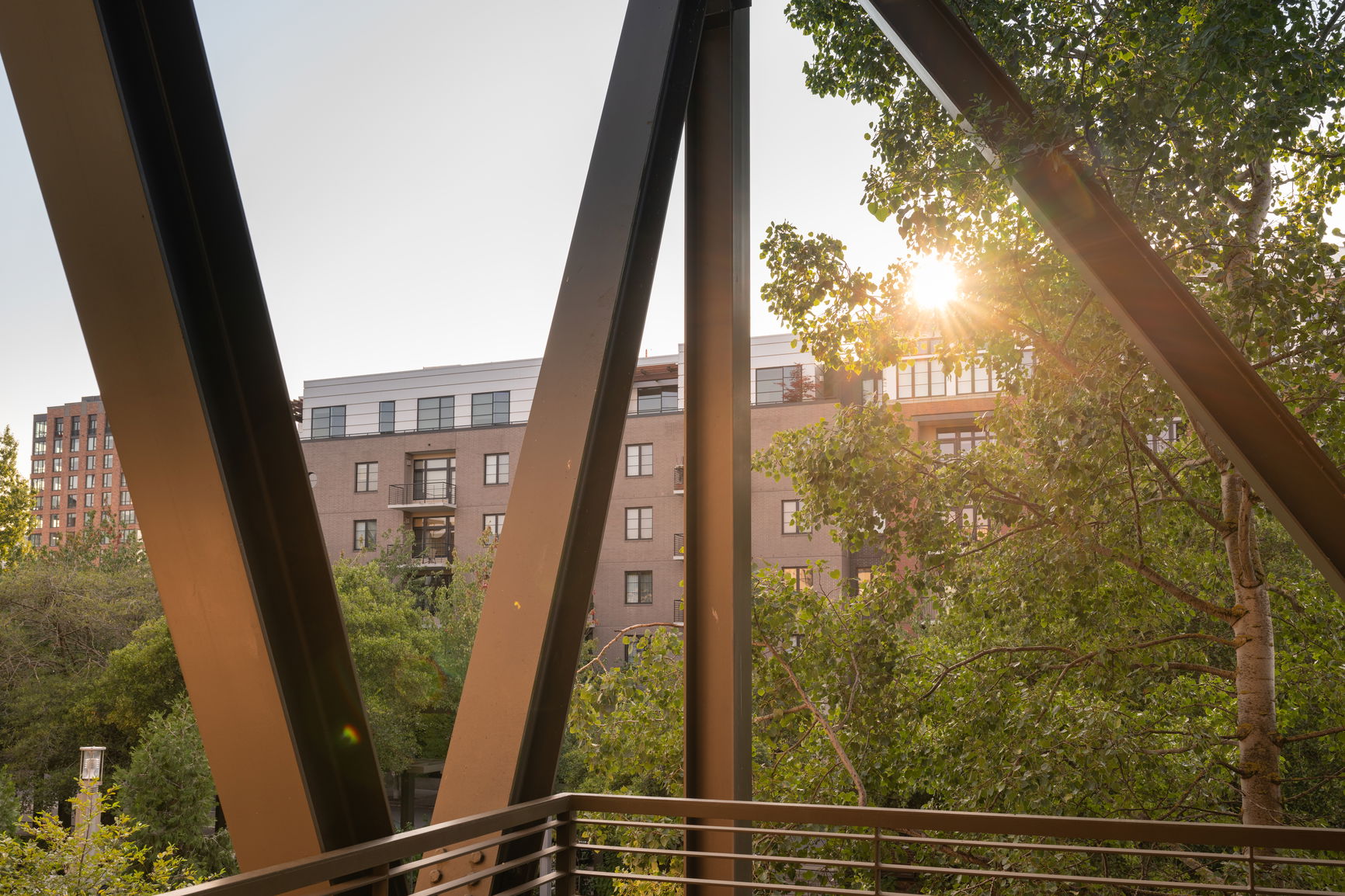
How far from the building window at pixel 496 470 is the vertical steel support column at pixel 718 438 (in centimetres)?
2639

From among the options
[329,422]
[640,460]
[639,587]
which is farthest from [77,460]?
[639,587]

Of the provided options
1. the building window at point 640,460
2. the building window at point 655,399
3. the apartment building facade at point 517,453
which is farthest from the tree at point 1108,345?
the building window at point 655,399

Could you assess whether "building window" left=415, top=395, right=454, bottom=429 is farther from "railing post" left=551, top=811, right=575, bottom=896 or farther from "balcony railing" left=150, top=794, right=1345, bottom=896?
"railing post" left=551, top=811, right=575, bottom=896

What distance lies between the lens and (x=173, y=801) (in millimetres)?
15336

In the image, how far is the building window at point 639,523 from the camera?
2595 cm

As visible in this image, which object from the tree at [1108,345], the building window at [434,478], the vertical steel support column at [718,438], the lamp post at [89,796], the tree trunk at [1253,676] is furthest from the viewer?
the building window at [434,478]

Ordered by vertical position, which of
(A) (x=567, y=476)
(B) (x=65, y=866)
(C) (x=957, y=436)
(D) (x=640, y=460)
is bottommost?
(B) (x=65, y=866)

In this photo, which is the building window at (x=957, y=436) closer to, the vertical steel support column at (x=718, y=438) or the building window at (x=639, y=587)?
the building window at (x=639, y=587)

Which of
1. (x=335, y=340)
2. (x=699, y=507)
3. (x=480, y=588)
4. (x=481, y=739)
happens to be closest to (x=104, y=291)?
(x=481, y=739)

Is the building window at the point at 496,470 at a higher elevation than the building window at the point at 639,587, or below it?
higher

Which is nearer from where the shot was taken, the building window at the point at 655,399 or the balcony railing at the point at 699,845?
the balcony railing at the point at 699,845

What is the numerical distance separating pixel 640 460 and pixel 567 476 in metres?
24.4

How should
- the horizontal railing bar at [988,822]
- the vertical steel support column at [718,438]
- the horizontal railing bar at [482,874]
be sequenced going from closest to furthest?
the horizontal railing bar at [482,874], the horizontal railing bar at [988,822], the vertical steel support column at [718,438]

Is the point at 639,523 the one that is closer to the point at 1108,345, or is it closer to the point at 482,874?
the point at 1108,345
